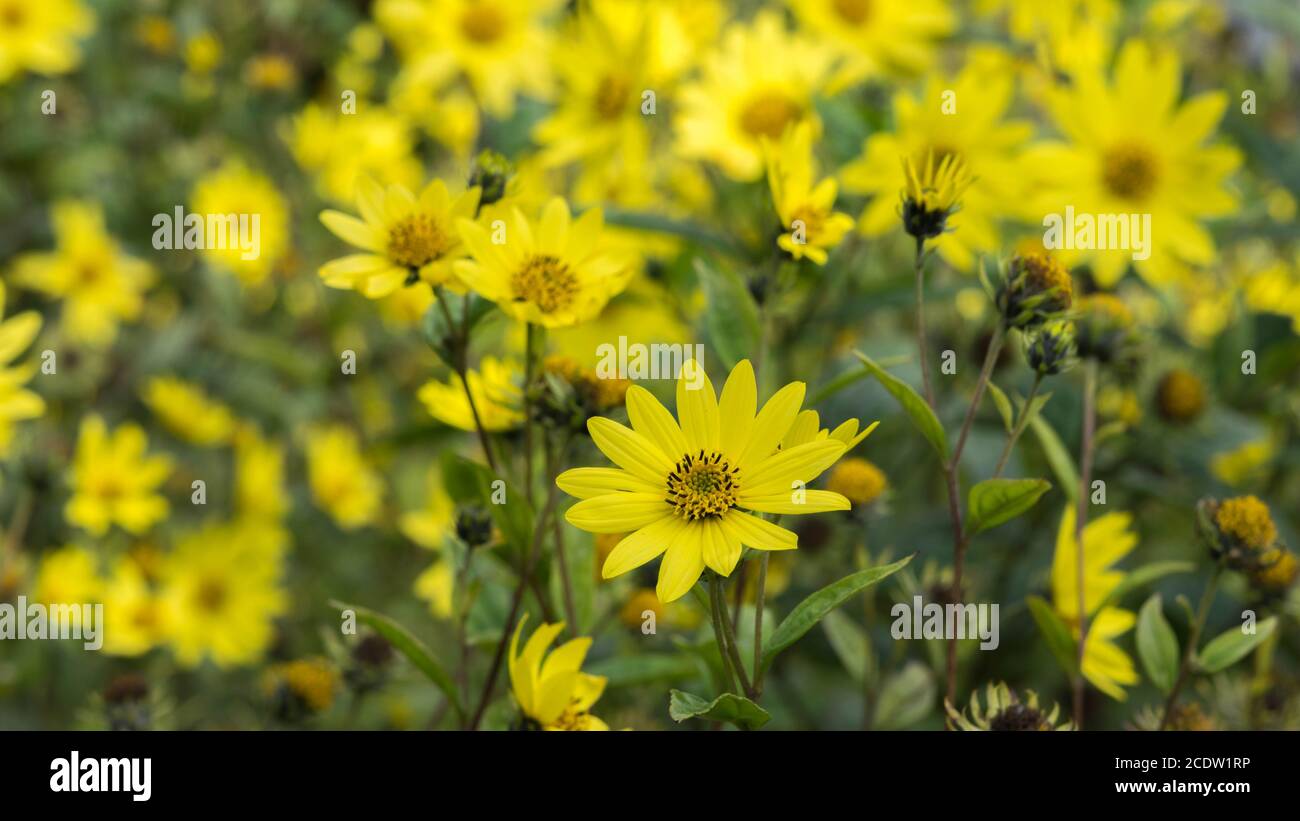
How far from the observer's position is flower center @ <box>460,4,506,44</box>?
5.05ft

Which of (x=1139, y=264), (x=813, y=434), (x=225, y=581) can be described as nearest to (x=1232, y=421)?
(x=1139, y=264)

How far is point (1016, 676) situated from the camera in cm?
112

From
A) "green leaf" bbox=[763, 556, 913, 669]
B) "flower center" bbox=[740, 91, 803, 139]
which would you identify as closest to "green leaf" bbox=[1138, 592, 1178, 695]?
"green leaf" bbox=[763, 556, 913, 669]

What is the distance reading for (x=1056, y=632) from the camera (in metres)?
0.72

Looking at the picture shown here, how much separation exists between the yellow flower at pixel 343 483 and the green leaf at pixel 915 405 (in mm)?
1066

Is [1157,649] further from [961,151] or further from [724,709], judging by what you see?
[961,151]

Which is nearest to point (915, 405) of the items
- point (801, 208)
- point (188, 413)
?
point (801, 208)

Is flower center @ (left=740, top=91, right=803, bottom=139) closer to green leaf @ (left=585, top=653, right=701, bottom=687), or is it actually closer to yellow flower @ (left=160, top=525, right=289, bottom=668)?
green leaf @ (left=585, top=653, right=701, bottom=687)

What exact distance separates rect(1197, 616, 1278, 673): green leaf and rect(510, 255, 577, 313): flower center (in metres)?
0.46

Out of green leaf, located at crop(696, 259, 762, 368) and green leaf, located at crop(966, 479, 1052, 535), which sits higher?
green leaf, located at crop(696, 259, 762, 368)

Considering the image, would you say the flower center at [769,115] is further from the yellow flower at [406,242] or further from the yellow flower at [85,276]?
the yellow flower at [85,276]

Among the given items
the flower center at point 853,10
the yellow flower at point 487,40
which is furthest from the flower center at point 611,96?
the flower center at point 853,10

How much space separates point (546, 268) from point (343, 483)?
977 millimetres
